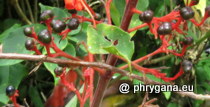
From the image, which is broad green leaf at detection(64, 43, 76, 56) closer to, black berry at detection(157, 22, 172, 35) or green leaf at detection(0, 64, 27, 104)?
green leaf at detection(0, 64, 27, 104)

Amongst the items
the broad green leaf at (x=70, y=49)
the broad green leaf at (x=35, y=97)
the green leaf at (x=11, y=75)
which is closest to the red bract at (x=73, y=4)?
the broad green leaf at (x=70, y=49)

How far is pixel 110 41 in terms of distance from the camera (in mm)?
578

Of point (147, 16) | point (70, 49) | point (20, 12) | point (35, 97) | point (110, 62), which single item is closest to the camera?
point (147, 16)

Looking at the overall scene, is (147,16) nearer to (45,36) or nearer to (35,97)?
(45,36)

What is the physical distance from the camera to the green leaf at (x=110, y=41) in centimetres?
56

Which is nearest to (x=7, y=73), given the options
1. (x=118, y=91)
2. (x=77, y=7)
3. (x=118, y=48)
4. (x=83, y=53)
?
(x=83, y=53)

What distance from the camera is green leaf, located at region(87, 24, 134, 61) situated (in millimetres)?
556

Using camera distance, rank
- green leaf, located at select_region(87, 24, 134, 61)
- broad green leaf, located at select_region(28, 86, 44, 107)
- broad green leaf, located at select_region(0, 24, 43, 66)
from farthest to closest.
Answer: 1. broad green leaf, located at select_region(28, 86, 44, 107)
2. broad green leaf, located at select_region(0, 24, 43, 66)
3. green leaf, located at select_region(87, 24, 134, 61)

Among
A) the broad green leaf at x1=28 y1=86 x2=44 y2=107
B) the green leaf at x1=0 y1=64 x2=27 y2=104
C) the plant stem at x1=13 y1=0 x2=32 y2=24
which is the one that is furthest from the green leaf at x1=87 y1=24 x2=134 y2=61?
the plant stem at x1=13 y1=0 x2=32 y2=24

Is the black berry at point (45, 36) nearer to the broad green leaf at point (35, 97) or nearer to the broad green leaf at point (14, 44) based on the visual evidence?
the broad green leaf at point (14, 44)

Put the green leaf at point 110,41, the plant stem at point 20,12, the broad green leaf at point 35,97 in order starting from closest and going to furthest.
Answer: the green leaf at point 110,41 → the broad green leaf at point 35,97 → the plant stem at point 20,12

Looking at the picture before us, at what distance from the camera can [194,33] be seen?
1146mm

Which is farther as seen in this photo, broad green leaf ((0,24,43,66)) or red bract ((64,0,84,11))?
broad green leaf ((0,24,43,66))

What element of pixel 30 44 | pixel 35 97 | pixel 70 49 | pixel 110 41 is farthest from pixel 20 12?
pixel 110 41
